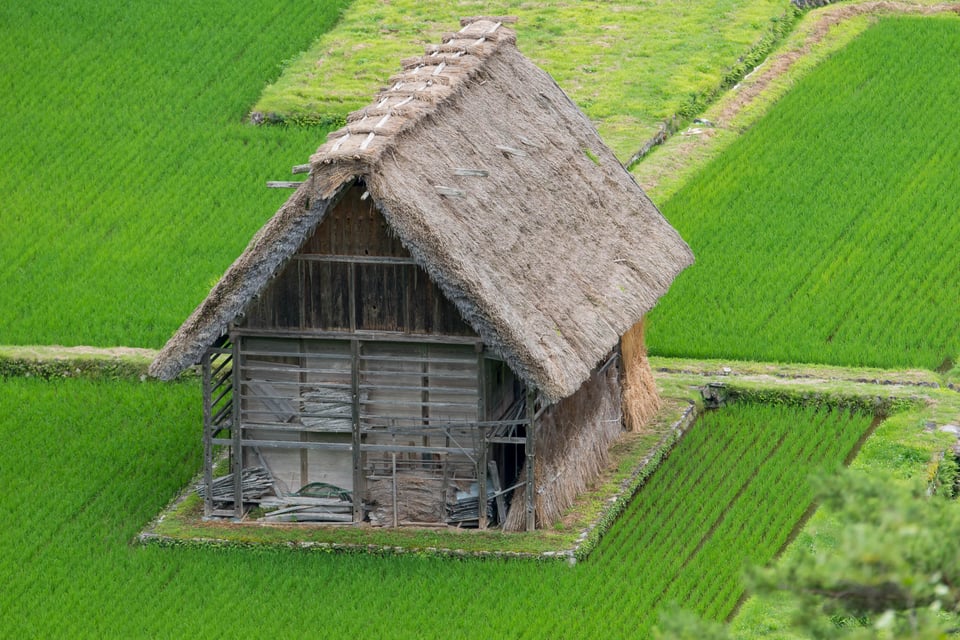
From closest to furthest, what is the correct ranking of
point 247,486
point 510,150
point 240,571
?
1. point 240,571
2. point 247,486
3. point 510,150

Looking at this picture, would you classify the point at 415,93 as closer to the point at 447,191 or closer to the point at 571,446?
the point at 447,191

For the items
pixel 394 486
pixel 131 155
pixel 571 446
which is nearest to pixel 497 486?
pixel 394 486

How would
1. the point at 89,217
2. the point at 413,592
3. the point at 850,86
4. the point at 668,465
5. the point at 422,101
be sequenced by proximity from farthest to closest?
the point at 850,86 < the point at 89,217 < the point at 668,465 < the point at 422,101 < the point at 413,592

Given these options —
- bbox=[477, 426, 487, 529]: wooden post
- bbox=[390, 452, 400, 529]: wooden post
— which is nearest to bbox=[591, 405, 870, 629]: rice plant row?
bbox=[477, 426, 487, 529]: wooden post

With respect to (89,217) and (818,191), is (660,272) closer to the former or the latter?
(818,191)

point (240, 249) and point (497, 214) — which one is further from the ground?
point (497, 214)

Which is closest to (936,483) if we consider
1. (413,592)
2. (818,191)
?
(413,592)
